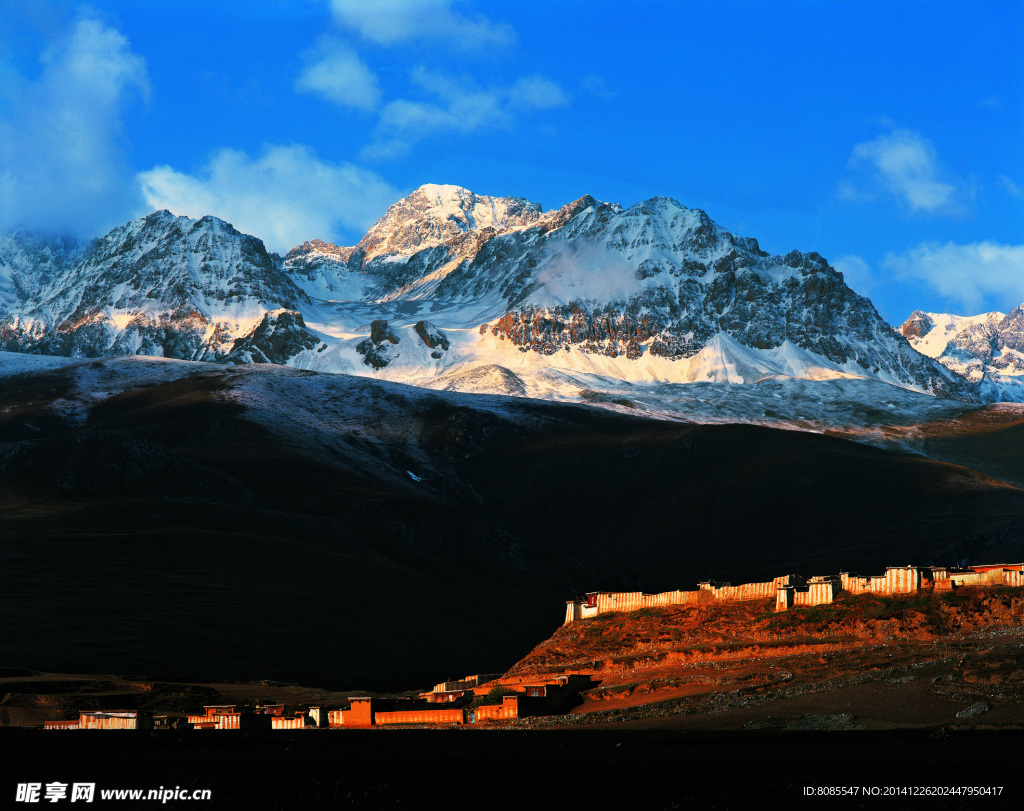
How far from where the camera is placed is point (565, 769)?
39000 millimetres

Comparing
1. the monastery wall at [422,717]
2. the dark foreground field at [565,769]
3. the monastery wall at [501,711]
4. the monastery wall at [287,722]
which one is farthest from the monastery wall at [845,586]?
the monastery wall at [287,722]

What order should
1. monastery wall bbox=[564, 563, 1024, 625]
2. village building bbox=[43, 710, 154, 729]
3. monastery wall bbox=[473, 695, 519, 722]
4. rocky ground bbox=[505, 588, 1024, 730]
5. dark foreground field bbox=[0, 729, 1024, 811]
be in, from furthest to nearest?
village building bbox=[43, 710, 154, 729]
monastery wall bbox=[473, 695, 519, 722]
monastery wall bbox=[564, 563, 1024, 625]
rocky ground bbox=[505, 588, 1024, 730]
dark foreground field bbox=[0, 729, 1024, 811]

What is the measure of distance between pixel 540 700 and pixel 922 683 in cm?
1846

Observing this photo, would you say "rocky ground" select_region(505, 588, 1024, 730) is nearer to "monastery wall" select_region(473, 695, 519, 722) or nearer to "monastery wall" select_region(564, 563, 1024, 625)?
"monastery wall" select_region(564, 563, 1024, 625)

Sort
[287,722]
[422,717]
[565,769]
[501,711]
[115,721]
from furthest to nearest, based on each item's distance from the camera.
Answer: [115,721] → [287,722] → [422,717] → [501,711] → [565,769]

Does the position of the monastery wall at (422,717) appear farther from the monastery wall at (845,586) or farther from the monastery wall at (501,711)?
the monastery wall at (845,586)

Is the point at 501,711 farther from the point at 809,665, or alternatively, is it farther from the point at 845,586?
the point at 845,586

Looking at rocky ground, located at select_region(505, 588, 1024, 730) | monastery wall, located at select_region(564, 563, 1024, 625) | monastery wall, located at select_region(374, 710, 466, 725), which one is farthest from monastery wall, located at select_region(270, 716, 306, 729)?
monastery wall, located at select_region(564, 563, 1024, 625)

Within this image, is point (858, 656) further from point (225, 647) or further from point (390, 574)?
point (390, 574)

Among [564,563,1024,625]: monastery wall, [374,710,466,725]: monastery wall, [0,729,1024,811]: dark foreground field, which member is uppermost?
[564,563,1024,625]: monastery wall

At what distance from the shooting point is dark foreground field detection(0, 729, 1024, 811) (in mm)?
33375

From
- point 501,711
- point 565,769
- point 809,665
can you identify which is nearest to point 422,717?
point 501,711

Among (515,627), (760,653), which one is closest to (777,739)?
(760,653)

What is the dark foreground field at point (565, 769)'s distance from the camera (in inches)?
1314
